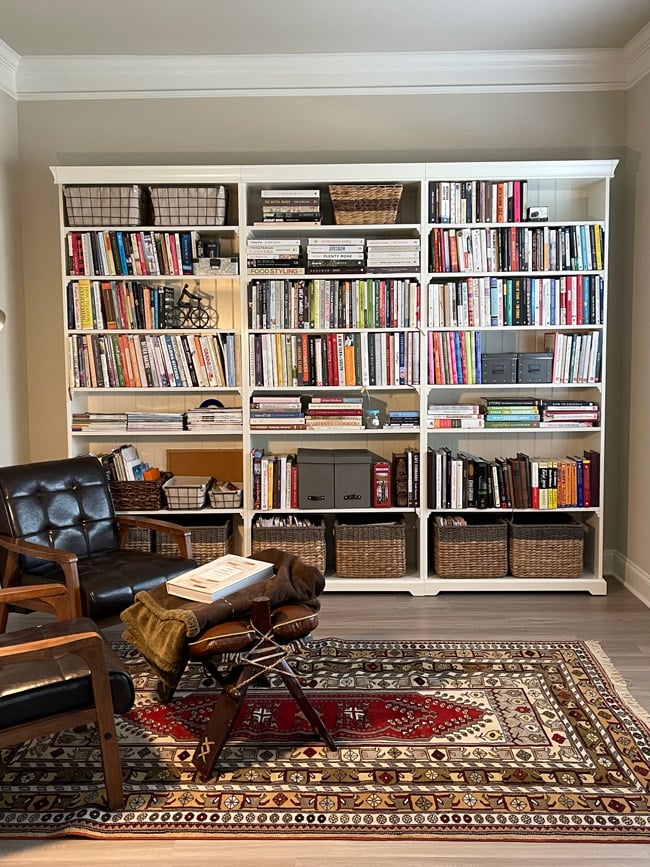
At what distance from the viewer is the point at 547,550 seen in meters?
4.69

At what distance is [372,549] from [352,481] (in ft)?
1.34

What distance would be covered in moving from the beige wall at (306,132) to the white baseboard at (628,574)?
91 centimetres

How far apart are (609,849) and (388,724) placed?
0.93 metres

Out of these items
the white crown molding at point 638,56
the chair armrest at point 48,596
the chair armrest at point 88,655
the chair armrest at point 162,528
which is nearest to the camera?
the chair armrest at point 88,655

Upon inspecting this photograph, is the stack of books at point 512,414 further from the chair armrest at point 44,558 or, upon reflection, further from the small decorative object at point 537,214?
the chair armrest at point 44,558

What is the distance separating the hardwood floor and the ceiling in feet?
9.77

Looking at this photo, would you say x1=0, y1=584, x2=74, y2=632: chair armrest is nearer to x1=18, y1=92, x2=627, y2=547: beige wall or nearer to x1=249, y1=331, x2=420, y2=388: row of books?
x1=249, y1=331, x2=420, y2=388: row of books

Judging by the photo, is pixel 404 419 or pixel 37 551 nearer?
pixel 37 551

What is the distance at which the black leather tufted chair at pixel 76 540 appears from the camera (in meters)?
3.42

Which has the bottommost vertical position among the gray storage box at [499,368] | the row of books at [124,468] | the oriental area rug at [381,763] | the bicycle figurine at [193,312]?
the oriental area rug at [381,763]

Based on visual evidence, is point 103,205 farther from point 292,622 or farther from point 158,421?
point 292,622

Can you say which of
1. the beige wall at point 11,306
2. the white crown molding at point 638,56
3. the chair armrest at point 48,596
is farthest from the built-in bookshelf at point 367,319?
the chair armrest at point 48,596

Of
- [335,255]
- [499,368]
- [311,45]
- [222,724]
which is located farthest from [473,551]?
[311,45]

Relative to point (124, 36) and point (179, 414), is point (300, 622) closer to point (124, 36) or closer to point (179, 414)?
point (179, 414)
